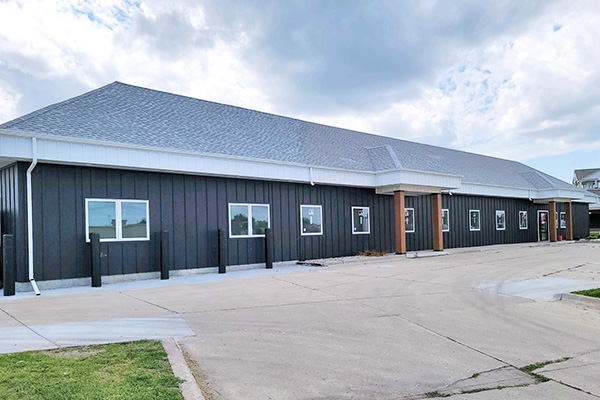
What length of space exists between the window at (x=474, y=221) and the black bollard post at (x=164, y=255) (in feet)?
64.0

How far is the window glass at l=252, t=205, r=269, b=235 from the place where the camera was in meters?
17.1

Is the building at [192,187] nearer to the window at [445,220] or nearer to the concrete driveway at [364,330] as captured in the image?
the window at [445,220]

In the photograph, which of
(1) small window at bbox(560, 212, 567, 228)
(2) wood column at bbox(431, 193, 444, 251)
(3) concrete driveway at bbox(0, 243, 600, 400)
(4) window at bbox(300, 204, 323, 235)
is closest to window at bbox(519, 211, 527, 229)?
(1) small window at bbox(560, 212, 567, 228)

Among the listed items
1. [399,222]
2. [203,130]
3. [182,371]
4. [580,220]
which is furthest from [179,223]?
[580,220]

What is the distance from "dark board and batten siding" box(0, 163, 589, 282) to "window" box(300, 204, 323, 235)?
0.23 metres

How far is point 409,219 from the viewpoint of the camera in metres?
23.9

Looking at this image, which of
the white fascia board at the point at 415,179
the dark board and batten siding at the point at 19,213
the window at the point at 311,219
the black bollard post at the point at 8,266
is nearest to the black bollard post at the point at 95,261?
the dark board and batten siding at the point at 19,213

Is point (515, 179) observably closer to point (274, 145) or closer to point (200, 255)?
point (274, 145)

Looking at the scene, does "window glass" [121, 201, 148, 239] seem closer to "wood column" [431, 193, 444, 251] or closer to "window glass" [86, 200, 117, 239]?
"window glass" [86, 200, 117, 239]

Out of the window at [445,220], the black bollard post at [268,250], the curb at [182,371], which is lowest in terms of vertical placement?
the curb at [182,371]

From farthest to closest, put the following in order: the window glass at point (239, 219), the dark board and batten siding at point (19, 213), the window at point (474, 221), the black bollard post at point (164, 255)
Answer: the window at point (474, 221), the window glass at point (239, 219), the black bollard post at point (164, 255), the dark board and batten siding at point (19, 213)

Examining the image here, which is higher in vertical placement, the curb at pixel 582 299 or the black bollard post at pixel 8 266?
the black bollard post at pixel 8 266

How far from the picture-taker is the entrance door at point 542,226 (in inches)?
1365

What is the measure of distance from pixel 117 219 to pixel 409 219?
48.0 feet
